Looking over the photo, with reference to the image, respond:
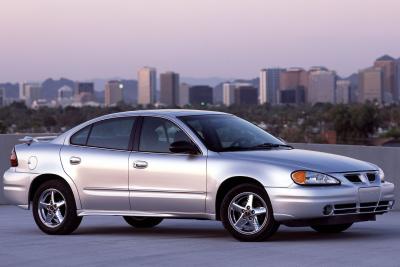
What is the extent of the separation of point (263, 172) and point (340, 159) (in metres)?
0.96

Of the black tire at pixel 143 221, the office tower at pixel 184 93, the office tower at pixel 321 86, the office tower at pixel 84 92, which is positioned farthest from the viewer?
the office tower at pixel 321 86

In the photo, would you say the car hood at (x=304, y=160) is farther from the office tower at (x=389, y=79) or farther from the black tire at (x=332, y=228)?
the office tower at (x=389, y=79)

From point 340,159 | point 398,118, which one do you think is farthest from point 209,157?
point 398,118

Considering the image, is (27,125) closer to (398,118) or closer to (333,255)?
(398,118)

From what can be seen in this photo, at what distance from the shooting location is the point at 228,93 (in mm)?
91188

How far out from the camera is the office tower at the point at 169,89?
8412cm

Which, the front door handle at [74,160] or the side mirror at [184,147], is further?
the front door handle at [74,160]

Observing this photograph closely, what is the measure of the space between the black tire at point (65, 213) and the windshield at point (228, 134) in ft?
5.29

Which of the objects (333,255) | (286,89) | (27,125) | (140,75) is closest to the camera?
(333,255)

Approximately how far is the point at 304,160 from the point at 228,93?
259ft

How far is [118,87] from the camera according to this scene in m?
79.8

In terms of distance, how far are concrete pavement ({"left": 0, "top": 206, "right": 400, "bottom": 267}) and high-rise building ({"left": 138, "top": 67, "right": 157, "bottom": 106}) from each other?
2589 inches

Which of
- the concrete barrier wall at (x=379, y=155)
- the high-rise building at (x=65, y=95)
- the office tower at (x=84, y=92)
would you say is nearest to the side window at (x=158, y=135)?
the concrete barrier wall at (x=379, y=155)

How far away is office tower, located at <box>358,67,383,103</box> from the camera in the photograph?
10831 cm
